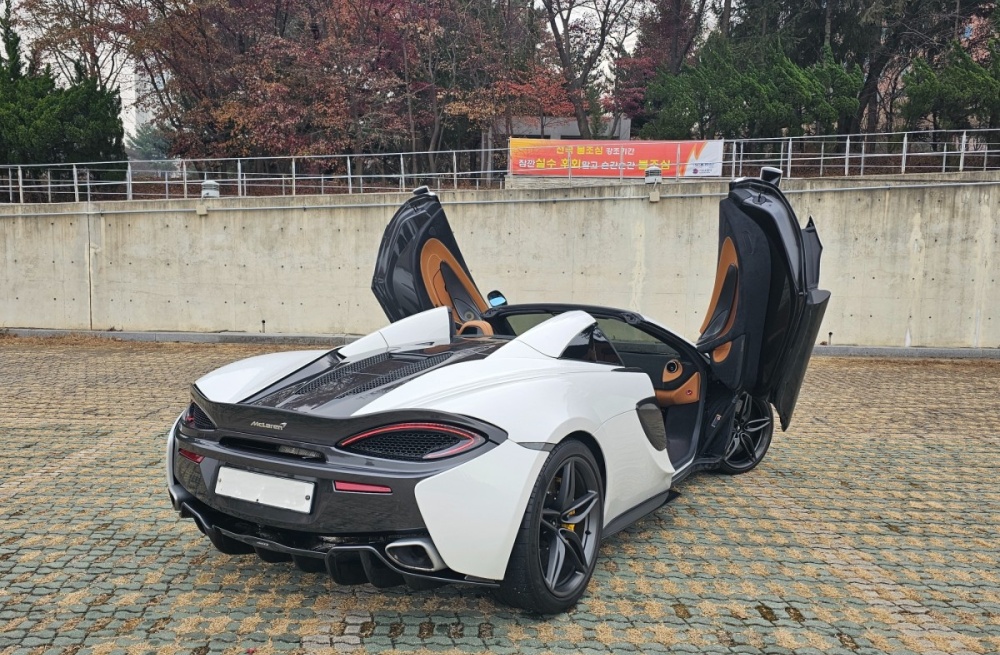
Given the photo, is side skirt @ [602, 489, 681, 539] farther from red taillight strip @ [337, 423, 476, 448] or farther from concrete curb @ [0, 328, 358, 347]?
concrete curb @ [0, 328, 358, 347]

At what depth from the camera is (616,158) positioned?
16.9 meters

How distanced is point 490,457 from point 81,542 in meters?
2.61

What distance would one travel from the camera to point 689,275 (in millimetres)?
14062

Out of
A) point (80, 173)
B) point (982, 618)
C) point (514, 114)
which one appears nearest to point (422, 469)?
point (982, 618)

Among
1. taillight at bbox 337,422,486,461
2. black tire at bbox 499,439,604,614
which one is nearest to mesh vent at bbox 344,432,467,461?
taillight at bbox 337,422,486,461

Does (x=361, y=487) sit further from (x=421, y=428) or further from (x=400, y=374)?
(x=400, y=374)

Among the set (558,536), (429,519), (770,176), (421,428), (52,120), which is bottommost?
(558,536)

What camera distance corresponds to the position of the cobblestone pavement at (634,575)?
297 cm

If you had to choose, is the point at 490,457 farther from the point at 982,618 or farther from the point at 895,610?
the point at 982,618

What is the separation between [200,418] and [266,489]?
2.05 feet

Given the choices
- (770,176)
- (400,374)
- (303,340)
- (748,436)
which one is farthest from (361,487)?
(303,340)

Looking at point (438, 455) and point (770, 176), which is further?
point (770, 176)

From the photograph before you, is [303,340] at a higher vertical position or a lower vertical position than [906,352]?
lower

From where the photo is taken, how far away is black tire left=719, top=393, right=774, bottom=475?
5.34 m
